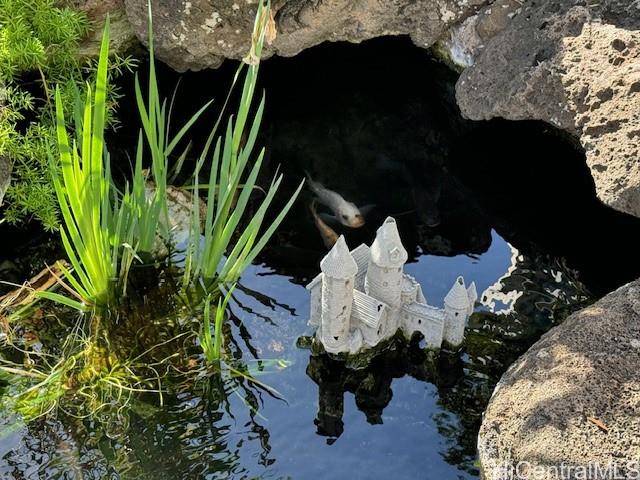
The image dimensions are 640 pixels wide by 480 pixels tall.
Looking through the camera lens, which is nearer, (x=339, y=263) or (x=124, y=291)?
(x=339, y=263)

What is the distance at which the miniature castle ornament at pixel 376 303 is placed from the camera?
143 inches

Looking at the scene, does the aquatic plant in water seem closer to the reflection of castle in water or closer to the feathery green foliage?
the reflection of castle in water

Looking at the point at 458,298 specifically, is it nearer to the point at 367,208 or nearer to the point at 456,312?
the point at 456,312

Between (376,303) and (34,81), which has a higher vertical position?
(34,81)

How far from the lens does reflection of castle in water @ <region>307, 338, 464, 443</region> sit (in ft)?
12.8

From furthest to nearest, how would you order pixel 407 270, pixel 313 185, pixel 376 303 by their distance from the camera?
pixel 313 185 → pixel 407 270 → pixel 376 303

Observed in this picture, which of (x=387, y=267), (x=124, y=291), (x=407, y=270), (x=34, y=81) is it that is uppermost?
(x=34, y=81)

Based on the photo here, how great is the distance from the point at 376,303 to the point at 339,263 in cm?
35

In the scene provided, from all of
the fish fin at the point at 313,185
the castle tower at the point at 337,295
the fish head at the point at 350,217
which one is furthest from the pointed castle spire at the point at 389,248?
the fish fin at the point at 313,185

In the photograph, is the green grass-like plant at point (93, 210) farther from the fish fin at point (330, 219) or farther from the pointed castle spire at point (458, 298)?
the pointed castle spire at point (458, 298)

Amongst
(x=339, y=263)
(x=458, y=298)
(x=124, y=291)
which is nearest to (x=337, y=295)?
(x=339, y=263)

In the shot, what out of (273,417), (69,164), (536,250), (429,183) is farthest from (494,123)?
(69,164)

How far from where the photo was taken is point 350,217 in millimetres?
5004

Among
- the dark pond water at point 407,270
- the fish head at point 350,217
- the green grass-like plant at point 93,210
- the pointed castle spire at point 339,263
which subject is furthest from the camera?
the fish head at point 350,217
